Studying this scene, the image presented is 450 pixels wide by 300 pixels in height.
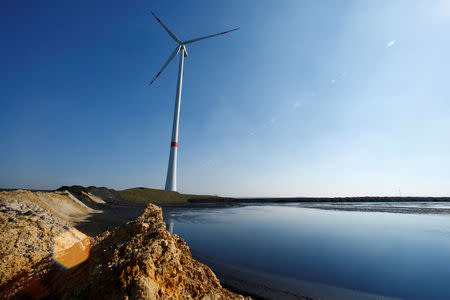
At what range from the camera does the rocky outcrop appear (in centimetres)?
254

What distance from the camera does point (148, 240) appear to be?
352 centimetres

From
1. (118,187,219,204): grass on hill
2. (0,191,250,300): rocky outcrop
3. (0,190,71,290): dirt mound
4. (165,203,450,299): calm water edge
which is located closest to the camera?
(0,191,250,300): rocky outcrop

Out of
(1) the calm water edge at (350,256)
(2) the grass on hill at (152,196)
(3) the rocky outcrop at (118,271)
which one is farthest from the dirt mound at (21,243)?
(2) the grass on hill at (152,196)

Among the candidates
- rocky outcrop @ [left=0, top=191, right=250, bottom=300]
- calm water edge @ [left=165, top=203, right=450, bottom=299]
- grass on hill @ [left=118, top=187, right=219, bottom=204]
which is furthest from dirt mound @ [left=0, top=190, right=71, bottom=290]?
grass on hill @ [left=118, top=187, right=219, bottom=204]

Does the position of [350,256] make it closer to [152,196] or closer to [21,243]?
[21,243]

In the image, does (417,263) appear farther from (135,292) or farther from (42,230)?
(42,230)

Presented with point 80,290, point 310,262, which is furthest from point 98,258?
point 310,262

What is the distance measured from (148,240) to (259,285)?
13.6ft

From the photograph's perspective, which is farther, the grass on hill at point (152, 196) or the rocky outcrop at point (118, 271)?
the grass on hill at point (152, 196)

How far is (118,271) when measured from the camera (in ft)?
8.62

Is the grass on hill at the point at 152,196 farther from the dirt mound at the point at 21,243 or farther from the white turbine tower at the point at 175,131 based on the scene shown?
the dirt mound at the point at 21,243

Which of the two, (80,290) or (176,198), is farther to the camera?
(176,198)

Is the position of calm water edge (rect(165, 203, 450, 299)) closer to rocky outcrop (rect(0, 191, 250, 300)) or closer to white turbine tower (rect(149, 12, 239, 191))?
rocky outcrop (rect(0, 191, 250, 300))

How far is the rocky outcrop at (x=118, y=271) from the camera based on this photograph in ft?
8.34
